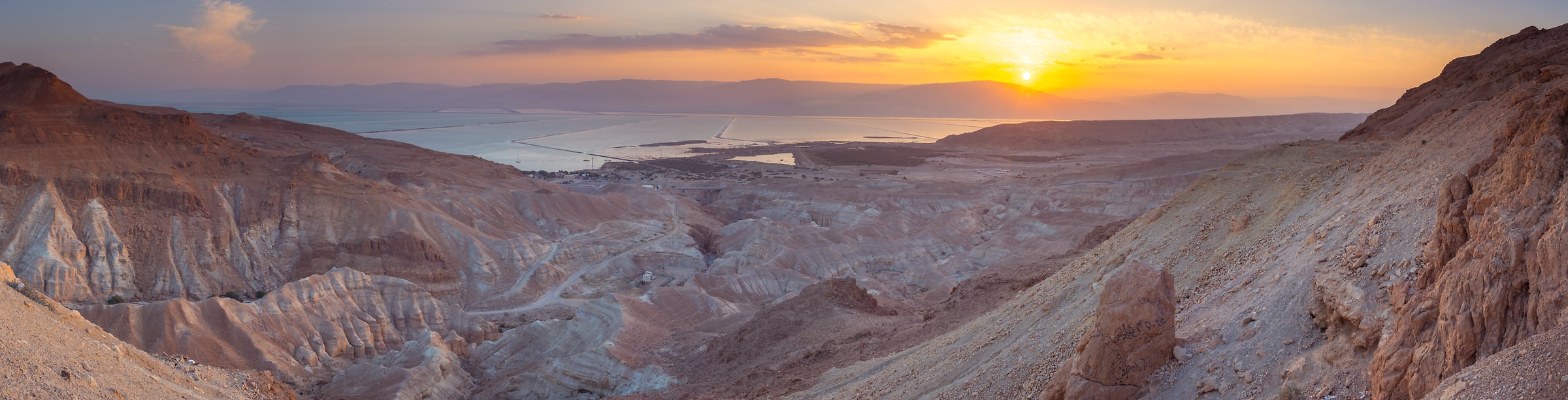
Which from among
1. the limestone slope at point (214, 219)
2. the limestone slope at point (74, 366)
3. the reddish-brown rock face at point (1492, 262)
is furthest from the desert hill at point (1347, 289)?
the limestone slope at point (214, 219)

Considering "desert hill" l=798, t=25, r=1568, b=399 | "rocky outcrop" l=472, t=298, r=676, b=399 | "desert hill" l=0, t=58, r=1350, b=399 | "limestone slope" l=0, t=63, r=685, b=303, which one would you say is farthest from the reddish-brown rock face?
"limestone slope" l=0, t=63, r=685, b=303

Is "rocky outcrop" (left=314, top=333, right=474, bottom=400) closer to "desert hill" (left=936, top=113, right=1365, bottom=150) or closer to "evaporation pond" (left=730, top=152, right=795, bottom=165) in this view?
"evaporation pond" (left=730, top=152, right=795, bottom=165)

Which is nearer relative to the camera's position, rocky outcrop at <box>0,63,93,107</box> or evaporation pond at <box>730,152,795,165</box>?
rocky outcrop at <box>0,63,93,107</box>

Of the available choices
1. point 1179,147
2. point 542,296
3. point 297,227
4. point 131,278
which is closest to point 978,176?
point 1179,147

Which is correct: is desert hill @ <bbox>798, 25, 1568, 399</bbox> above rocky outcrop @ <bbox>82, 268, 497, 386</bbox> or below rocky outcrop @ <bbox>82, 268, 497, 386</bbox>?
above

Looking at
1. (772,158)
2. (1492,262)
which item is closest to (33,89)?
(1492,262)

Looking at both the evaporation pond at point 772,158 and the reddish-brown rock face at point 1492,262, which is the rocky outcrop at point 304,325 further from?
A: the evaporation pond at point 772,158
